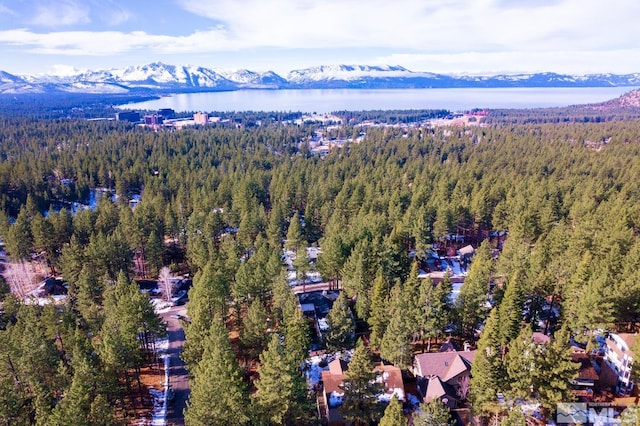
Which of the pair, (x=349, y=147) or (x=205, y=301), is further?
(x=349, y=147)

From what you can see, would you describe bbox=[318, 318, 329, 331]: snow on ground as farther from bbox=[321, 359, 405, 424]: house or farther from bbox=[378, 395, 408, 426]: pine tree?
bbox=[378, 395, 408, 426]: pine tree

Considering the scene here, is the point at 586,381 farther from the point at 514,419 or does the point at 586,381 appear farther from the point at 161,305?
the point at 161,305

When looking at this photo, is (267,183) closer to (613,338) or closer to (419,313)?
(419,313)

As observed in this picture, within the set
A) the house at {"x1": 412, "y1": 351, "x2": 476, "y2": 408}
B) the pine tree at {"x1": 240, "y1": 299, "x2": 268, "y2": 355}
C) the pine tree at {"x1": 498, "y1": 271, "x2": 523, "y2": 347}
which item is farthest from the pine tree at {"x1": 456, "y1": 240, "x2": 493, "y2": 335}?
the pine tree at {"x1": 240, "y1": 299, "x2": 268, "y2": 355}

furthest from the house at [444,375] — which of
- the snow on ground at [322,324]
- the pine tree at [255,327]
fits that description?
the pine tree at [255,327]

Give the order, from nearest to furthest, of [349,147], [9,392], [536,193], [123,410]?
[9,392]
[123,410]
[536,193]
[349,147]

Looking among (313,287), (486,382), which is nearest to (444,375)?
(486,382)

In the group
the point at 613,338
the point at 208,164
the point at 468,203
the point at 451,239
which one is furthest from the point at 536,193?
the point at 208,164
